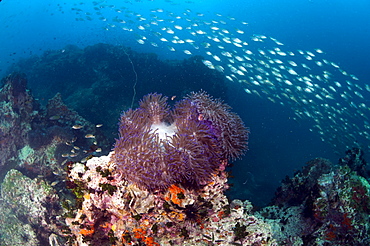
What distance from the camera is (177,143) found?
310 cm

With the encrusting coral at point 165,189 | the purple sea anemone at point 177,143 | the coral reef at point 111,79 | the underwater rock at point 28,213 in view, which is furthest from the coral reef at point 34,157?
the coral reef at point 111,79

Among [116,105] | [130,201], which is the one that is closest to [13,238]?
[130,201]

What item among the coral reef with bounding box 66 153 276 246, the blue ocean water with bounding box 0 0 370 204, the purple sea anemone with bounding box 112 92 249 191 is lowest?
the blue ocean water with bounding box 0 0 370 204

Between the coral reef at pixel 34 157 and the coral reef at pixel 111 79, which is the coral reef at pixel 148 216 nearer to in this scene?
the coral reef at pixel 34 157

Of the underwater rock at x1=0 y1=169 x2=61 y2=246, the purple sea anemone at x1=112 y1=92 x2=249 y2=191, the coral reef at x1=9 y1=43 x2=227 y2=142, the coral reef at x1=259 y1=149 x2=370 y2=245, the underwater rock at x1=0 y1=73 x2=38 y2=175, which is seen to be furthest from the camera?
the coral reef at x1=9 y1=43 x2=227 y2=142

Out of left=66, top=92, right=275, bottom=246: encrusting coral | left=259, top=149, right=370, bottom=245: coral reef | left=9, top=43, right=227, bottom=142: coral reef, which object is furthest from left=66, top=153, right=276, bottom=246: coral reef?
left=9, top=43, right=227, bottom=142: coral reef

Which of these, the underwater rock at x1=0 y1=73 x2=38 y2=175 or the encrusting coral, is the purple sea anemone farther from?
the underwater rock at x1=0 y1=73 x2=38 y2=175

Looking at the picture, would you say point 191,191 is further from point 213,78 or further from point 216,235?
point 213,78

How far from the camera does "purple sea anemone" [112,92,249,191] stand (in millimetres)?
2967

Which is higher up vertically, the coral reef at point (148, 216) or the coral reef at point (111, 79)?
the coral reef at point (148, 216)

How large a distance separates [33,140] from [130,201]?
279 inches

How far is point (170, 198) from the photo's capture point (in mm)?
3143

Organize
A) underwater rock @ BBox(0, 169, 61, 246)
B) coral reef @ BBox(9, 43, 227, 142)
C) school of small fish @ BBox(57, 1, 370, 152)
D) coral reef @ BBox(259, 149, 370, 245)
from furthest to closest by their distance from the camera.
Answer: school of small fish @ BBox(57, 1, 370, 152) < coral reef @ BBox(9, 43, 227, 142) < underwater rock @ BBox(0, 169, 61, 246) < coral reef @ BBox(259, 149, 370, 245)

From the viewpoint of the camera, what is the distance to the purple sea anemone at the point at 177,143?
297 centimetres
